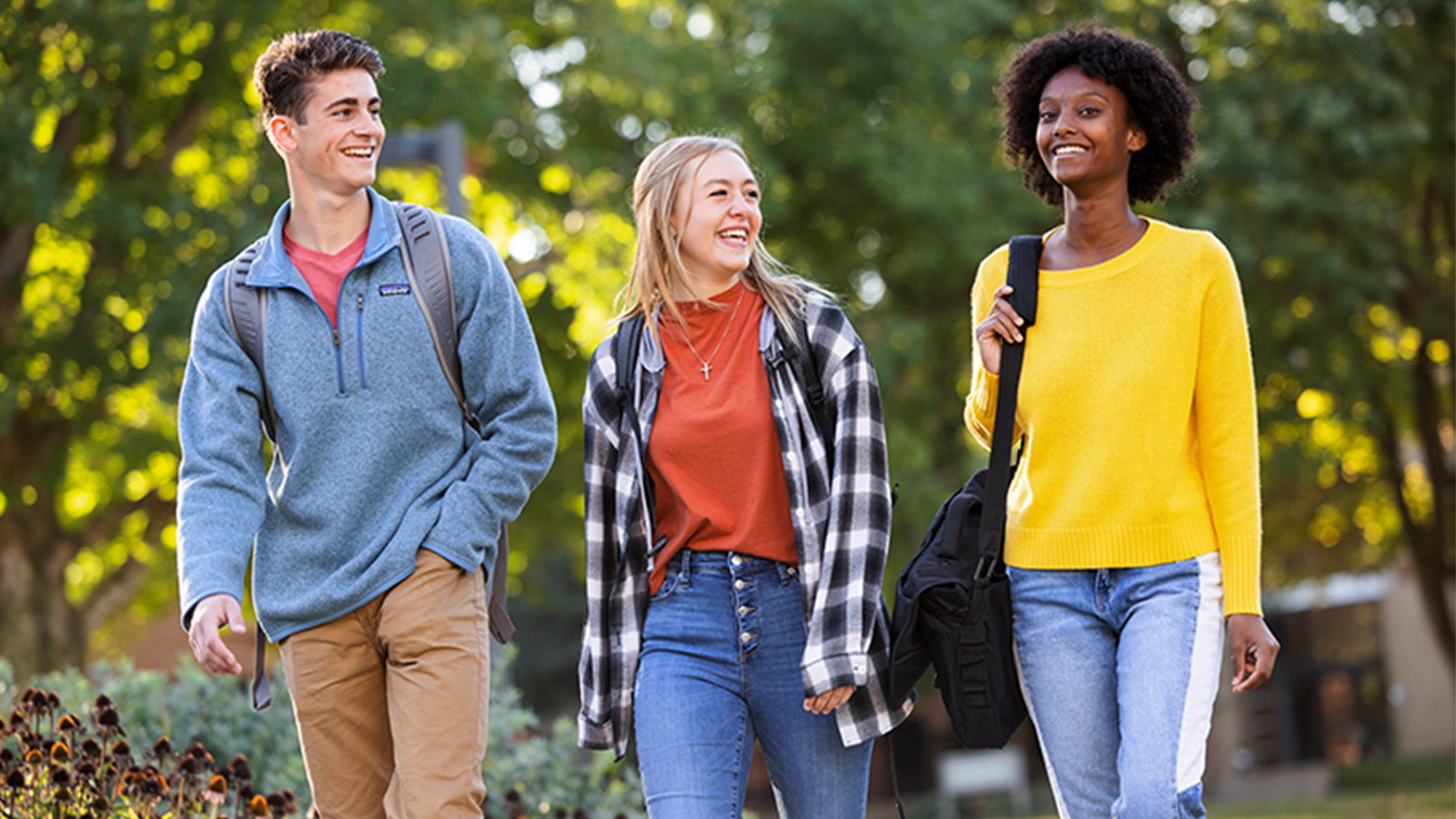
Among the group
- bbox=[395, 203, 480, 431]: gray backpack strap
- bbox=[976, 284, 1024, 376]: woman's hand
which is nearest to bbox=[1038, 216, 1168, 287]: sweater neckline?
bbox=[976, 284, 1024, 376]: woman's hand

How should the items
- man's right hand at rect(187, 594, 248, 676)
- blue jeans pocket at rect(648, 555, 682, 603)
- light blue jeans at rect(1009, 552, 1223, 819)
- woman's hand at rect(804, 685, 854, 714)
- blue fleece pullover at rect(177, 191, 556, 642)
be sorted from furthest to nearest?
blue jeans pocket at rect(648, 555, 682, 603) < woman's hand at rect(804, 685, 854, 714) < blue fleece pullover at rect(177, 191, 556, 642) < light blue jeans at rect(1009, 552, 1223, 819) < man's right hand at rect(187, 594, 248, 676)

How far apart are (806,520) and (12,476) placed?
1171 centimetres

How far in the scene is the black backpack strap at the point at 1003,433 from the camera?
3768 millimetres

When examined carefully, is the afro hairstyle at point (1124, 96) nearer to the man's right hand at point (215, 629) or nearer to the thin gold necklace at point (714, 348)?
the thin gold necklace at point (714, 348)

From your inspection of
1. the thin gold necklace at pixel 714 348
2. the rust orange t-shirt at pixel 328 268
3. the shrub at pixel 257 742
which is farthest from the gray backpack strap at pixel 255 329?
the shrub at pixel 257 742

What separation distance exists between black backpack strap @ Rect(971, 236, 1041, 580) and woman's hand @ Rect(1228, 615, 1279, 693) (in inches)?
22.4

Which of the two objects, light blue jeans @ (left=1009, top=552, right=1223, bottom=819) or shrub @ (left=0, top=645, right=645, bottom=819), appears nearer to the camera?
light blue jeans @ (left=1009, top=552, right=1223, bottom=819)

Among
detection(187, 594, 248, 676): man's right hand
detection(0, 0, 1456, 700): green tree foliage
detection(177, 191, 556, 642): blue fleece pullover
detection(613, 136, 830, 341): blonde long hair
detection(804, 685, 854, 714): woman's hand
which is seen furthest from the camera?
detection(0, 0, 1456, 700): green tree foliage

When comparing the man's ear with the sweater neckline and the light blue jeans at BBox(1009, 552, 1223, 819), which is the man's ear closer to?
the sweater neckline

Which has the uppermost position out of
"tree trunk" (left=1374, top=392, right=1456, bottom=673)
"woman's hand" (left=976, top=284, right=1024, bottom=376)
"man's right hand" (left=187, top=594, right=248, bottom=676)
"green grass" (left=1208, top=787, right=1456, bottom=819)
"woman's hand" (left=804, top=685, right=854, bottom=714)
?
"woman's hand" (left=976, top=284, right=1024, bottom=376)

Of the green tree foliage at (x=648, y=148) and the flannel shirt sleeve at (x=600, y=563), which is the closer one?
the flannel shirt sleeve at (x=600, y=563)

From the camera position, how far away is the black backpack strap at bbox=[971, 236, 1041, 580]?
3768 millimetres

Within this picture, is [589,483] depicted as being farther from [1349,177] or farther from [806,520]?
[1349,177]

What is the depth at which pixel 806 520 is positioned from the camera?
374cm
